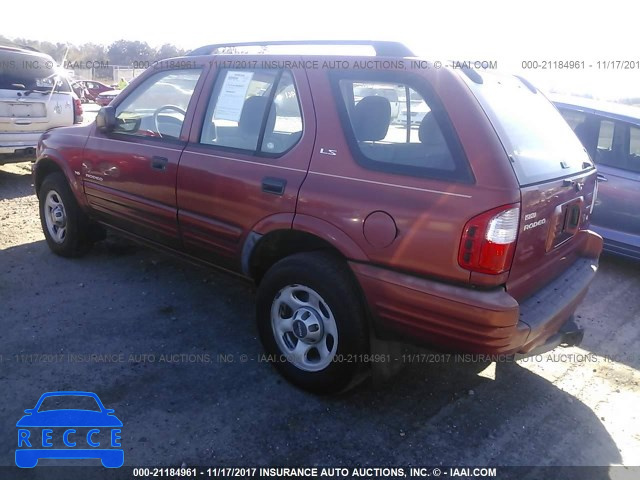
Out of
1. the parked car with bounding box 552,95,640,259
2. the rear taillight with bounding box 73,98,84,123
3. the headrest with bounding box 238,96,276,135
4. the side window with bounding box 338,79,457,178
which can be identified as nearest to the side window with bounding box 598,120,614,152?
the parked car with bounding box 552,95,640,259

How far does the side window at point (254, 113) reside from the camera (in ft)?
10.0

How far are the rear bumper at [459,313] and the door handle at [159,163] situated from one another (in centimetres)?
169

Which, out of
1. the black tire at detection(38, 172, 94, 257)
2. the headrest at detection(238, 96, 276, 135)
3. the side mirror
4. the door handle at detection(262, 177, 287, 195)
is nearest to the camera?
the door handle at detection(262, 177, 287, 195)

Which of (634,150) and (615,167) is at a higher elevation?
(634,150)

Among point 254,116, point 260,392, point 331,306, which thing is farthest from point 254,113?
point 260,392

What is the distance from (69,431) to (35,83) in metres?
6.22

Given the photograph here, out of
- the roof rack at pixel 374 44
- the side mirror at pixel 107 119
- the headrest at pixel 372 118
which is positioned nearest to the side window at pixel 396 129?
the headrest at pixel 372 118

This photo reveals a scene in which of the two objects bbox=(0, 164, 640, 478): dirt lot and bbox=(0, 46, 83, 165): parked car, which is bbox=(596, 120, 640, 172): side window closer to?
bbox=(0, 164, 640, 478): dirt lot

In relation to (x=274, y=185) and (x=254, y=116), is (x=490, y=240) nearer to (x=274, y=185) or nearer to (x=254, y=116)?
(x=274, y=185)

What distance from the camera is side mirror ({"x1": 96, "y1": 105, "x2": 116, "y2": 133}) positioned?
13.4 feet

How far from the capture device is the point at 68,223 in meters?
4.76

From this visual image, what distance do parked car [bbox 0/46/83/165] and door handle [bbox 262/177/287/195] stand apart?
5582 millimetres

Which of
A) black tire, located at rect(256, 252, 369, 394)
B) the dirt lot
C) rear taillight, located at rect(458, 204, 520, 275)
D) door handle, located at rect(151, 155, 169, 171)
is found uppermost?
door handle, located at rect(151, 155, 169, 171)

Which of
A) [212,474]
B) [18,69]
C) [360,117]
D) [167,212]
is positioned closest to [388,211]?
[360,117]
